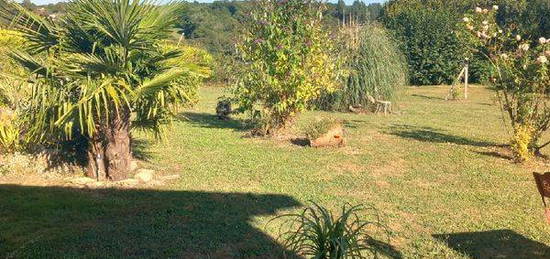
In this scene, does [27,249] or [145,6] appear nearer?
[27,249]

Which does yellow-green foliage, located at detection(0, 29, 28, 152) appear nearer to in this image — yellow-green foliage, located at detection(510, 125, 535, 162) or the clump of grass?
the clump of grass

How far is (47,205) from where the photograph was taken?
662cm

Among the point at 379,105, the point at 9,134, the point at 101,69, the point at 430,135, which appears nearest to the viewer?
the point at 101,69

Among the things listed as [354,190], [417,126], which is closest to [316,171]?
[354,190]

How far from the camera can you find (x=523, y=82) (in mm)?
10609

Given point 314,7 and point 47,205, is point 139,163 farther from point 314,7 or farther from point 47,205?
point 314,7

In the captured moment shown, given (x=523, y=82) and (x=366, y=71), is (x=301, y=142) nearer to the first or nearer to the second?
(x=523, y=82)

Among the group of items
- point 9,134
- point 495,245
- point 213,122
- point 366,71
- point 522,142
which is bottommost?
point 495,245

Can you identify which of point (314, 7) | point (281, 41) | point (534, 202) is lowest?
point (534, 202)

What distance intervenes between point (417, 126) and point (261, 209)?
10262 mm

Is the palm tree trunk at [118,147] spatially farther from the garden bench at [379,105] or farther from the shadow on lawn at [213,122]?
the garden bench at [379,105]

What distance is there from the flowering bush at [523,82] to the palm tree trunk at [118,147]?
7.93 meters

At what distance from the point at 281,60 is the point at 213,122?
480 cm

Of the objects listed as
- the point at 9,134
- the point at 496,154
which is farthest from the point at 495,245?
the point at 9,134
